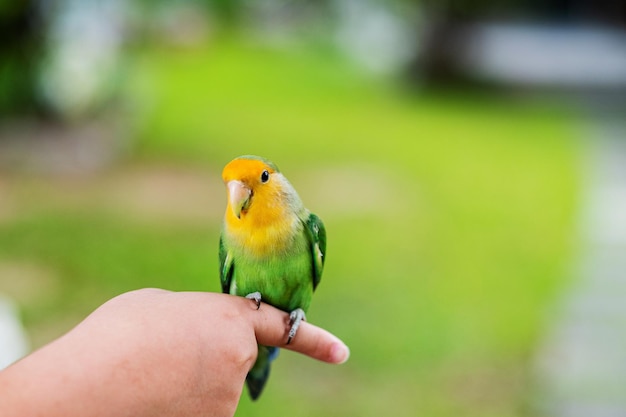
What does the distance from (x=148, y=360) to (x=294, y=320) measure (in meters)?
0.25

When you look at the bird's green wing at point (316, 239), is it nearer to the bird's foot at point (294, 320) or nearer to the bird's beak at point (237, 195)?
the bird's foot at point (294, 320)

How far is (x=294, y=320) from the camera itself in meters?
1.11

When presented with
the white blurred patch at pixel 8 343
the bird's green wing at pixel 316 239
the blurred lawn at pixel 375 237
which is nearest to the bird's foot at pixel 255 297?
the bird's green wing at pixel 316 239

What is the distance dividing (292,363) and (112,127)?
301 centimetres

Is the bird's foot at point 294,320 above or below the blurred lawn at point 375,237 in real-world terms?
below

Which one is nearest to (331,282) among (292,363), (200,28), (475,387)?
(292,363)

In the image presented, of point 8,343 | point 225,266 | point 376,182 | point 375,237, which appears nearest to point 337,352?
point 225,266

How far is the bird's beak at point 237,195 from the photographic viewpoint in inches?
34.6

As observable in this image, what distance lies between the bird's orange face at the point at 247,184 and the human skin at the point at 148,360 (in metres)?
0.16

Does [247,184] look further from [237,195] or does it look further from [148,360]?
[148,360]

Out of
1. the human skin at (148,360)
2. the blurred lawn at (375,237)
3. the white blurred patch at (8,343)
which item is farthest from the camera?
the blurred lawn at (375,237)

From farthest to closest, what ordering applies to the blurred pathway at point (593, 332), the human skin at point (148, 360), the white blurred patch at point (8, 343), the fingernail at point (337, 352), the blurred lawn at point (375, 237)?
the blurred lawn at point (375, 237) < the blurred pathway at point (593, 332) < the white blurred patch at point (8, 343) < the fingernail at point (337, 352) < the human skin at point (148, 360)

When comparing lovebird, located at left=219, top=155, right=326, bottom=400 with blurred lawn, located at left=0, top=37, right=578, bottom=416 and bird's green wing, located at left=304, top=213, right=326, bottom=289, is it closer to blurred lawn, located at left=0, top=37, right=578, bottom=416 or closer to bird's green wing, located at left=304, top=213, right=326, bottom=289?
bird's green wing, located at left=304, top=213, right=326, bottom=289

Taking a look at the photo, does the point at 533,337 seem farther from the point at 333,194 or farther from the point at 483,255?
the point at 333,194
